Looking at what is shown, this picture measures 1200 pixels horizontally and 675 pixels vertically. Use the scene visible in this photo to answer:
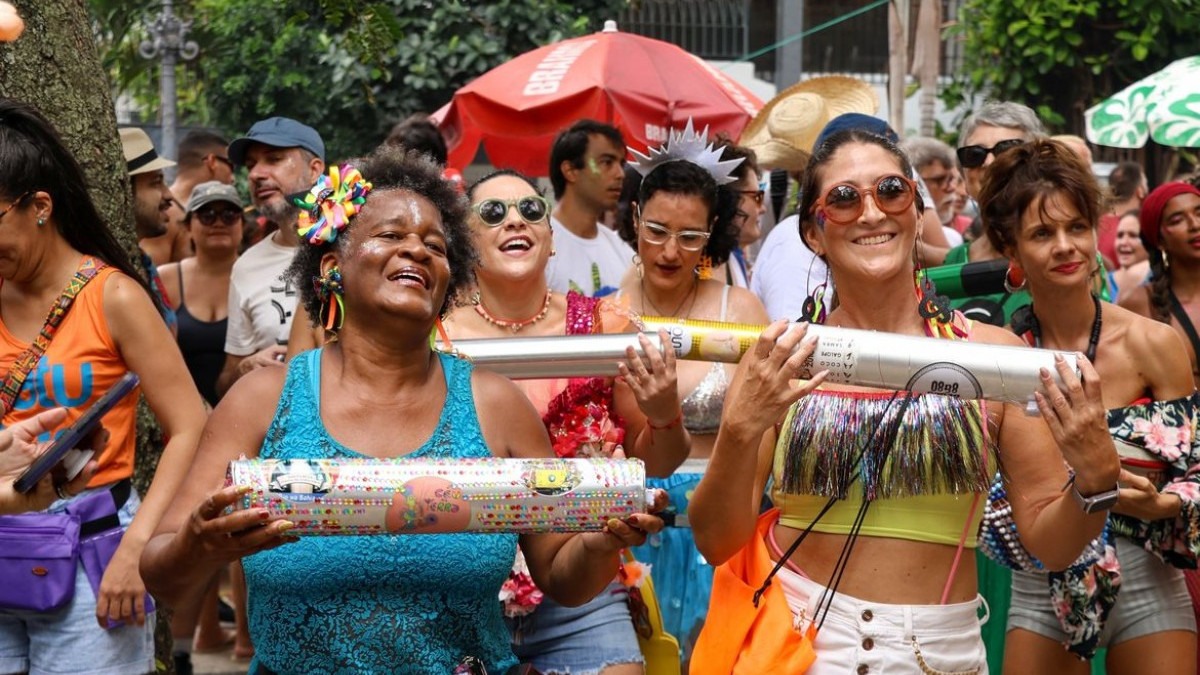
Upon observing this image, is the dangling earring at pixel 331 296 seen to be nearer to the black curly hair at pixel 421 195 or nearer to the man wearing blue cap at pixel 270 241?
the black curly hair at pixel 421 195

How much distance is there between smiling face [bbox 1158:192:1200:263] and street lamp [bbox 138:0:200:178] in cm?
869

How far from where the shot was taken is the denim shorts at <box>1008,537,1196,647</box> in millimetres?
5004

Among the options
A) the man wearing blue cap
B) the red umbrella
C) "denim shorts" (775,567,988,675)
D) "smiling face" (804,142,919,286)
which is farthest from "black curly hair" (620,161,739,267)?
the red umbrella

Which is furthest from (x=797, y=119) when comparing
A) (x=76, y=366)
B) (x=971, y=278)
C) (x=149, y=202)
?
(x=76, y=366)

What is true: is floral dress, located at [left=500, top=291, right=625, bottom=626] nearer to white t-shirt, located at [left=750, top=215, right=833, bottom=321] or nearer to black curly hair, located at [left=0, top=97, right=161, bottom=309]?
black curly hair, located at [left=0, top=97, right=161, bottom=309]

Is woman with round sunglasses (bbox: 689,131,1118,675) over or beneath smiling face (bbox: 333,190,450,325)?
beneath

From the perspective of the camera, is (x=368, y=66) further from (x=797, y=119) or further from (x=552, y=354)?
(x=552, y=354)

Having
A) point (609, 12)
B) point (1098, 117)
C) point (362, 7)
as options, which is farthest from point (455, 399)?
point (609, 12)

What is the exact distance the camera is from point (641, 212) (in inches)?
241

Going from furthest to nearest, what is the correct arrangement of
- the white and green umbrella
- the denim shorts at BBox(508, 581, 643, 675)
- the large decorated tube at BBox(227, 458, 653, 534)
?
the white and green umbrella
the denim shorts at BBox(508, 581, 643, 675)
the large decorated tube at BBox(227, 458, 653, 534)

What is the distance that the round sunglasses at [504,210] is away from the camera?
17.7ft

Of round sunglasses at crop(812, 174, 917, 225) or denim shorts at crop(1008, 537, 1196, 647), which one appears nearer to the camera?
round sunglasses at crop(812, 174, 917, 225)

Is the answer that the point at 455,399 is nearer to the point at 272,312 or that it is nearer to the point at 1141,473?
the point at 1141,473

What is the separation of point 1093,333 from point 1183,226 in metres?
1.43
